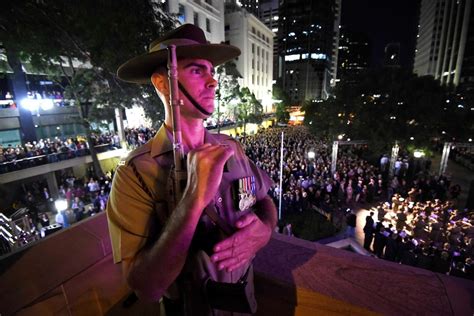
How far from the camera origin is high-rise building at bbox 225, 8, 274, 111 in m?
47.2

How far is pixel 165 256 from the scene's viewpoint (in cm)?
106

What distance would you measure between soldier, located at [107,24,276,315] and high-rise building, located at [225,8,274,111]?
46.8 metres

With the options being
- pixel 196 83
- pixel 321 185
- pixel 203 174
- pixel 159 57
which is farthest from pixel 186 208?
pixel 321 185

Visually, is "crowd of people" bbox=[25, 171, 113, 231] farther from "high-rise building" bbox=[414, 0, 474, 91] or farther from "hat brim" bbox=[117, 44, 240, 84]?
"high-rise building" bbox=[414, 0, 474, 91]

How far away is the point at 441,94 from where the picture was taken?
1708 centimetres

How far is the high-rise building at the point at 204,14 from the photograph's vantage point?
32.2 metres

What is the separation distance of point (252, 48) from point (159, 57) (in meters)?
55.6

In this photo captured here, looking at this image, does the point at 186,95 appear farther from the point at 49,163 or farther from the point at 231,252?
the point at 49,163

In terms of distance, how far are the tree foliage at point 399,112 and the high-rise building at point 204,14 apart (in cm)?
2432

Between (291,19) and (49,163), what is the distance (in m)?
101

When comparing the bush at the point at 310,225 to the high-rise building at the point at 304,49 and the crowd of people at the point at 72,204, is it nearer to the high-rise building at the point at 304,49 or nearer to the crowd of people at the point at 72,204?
the crowd of people at the point at 72,204

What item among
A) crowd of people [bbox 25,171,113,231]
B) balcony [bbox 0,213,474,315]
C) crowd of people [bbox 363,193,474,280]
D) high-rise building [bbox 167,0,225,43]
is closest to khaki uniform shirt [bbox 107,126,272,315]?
balcony [bbox 0,213,474,315]

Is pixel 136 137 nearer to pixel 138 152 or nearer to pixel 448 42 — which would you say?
pixel 138 152

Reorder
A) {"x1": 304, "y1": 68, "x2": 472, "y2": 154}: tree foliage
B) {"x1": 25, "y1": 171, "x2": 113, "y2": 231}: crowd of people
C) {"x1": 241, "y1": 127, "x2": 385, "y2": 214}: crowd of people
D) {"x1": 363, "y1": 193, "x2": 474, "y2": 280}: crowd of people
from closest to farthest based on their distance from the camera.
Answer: {"x1": 363, "y1": 193, "x2": 474, "y2": 280}: crowd of people, {"x1": 25, "y1": 171, "x2": 113, "y2": 231}: crowd of people, {"x1": 241, "y1": 127, "x2": 385, "y2": 214}: crowd of people, {"x1": 304, "y1": 68, "x2": 472, "y2": 154}: tree foliage
